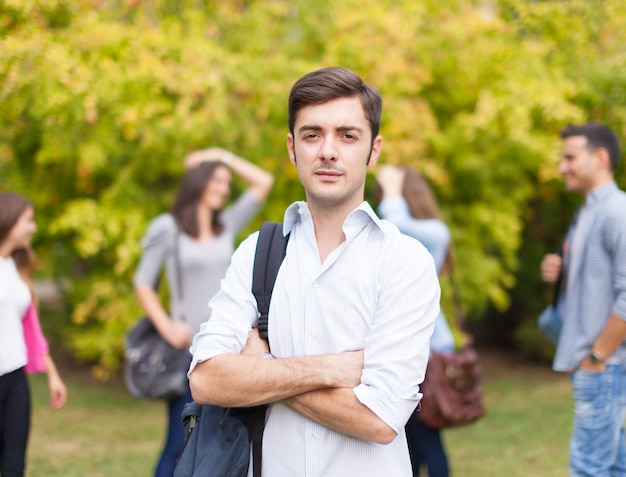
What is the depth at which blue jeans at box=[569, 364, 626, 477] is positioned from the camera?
11.4 feet

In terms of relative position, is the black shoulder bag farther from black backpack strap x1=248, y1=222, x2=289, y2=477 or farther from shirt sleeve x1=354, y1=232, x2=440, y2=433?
shirt sleeve x1=354, y1=232, x2=440, y2=433

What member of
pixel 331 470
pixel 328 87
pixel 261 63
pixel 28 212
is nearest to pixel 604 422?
pixel 331 470

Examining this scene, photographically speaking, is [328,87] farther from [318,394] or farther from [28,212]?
[28,212]

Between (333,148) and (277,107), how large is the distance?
471cm

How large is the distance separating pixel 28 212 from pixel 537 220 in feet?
23.6

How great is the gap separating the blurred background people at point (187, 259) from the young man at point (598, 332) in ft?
6.54

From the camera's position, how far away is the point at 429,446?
412 centimetres

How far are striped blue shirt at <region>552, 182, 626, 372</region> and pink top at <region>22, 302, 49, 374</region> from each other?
273cm

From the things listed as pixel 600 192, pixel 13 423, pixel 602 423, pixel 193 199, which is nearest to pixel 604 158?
pixel 600 192

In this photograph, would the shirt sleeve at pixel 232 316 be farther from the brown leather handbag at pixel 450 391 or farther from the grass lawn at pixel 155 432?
the grass lawn at pixel 155 432

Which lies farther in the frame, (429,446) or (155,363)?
(155,363)

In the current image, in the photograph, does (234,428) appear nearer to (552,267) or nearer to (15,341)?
(15,341)

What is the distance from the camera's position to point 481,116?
22.4 ft

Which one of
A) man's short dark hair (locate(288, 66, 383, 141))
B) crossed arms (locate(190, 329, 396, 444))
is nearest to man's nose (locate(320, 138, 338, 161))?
man's short dark hair (locate(288, 66, 383, 141))
